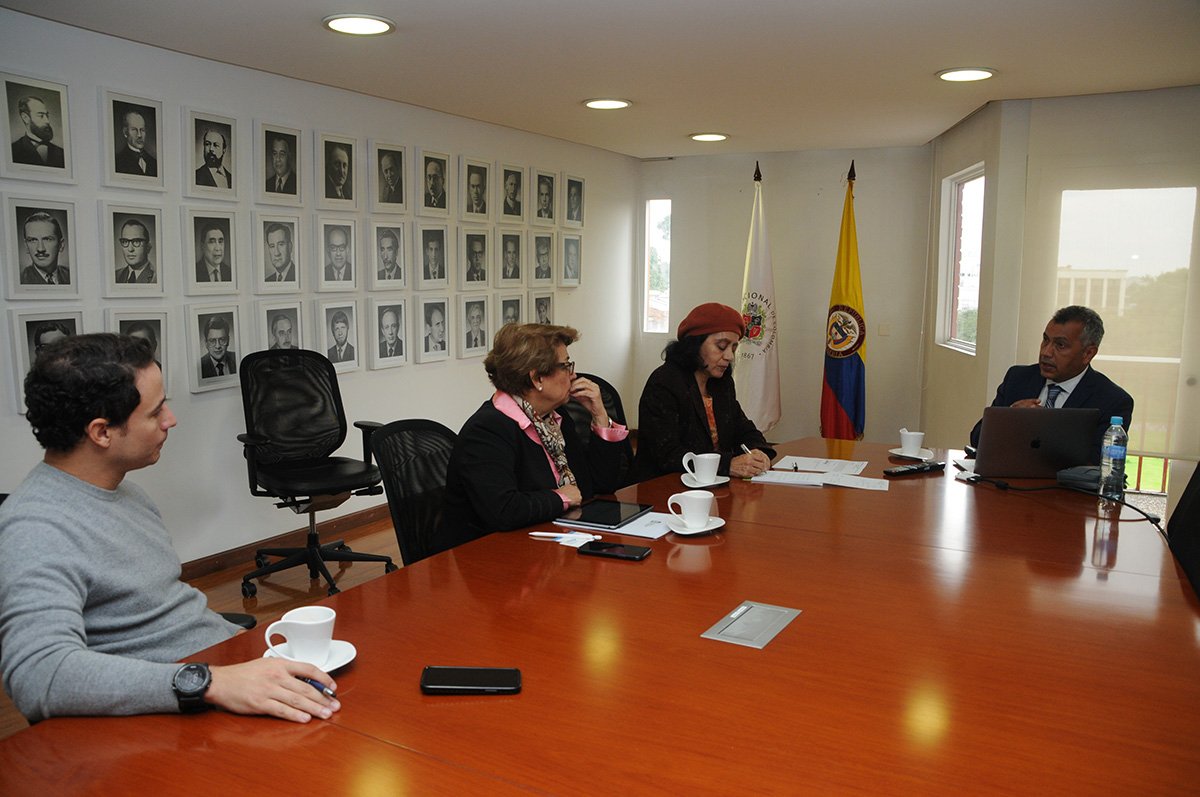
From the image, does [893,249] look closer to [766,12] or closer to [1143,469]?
[1143,469]

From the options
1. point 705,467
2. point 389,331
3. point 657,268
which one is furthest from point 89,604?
point 657,268

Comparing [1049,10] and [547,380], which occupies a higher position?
[1049,10]

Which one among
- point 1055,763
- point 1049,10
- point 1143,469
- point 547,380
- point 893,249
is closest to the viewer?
point 1055,763

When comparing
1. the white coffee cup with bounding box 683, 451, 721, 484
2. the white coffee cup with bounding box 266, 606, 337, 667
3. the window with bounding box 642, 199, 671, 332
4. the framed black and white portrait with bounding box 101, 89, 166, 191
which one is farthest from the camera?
the window with bounding box 642, 199, 671, 332

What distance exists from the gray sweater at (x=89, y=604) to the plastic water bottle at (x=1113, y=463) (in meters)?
A: 2.57

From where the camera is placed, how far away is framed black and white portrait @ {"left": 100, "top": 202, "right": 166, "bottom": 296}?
3637 mm

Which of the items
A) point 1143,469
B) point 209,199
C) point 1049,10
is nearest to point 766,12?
point 1049,10

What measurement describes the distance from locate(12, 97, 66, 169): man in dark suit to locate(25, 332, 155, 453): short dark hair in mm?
2364

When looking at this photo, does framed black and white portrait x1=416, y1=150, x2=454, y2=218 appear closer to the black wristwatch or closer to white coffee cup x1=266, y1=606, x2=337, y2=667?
white coffee cup x1=266, y1=606, x2=337, y2=667

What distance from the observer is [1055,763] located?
1.21 meters

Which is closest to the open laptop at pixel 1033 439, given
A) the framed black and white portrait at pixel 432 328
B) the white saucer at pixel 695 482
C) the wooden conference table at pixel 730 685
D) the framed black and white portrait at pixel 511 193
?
the wooden conference table at pixel 730 685

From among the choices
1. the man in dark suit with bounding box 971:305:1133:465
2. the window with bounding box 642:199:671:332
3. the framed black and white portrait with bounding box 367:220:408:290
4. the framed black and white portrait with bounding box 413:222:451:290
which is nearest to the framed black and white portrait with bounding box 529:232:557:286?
the framed black and white portrait with bounding box 413:222:451:290

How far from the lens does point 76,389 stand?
4.84 feet

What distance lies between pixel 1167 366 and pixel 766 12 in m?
3.08
